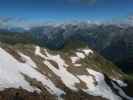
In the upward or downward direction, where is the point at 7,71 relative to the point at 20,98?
upward

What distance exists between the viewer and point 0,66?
149875mm

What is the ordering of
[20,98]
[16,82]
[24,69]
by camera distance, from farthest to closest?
1. [24,69]
2. [16,82]
3. [20,98]

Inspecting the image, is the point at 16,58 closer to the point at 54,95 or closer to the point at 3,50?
the point at 3,50

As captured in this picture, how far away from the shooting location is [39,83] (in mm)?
156375

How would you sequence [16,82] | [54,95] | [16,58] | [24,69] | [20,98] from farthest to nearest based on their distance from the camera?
[16,58]
[24,69]
[54,95]
[16,82]
[20,98]

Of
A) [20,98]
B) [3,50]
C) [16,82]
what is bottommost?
[20,98]

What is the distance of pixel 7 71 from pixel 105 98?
64.7 metres

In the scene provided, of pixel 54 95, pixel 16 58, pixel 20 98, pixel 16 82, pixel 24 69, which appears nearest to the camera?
pixel 20 98

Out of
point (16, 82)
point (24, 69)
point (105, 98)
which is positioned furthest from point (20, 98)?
point (105, 98)

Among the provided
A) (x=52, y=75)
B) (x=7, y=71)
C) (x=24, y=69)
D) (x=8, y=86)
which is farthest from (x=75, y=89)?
(x=8, y=86)

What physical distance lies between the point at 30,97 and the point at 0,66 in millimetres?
27321

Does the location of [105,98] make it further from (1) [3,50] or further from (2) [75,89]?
(1) [3,50]

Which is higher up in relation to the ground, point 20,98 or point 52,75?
point 52,75

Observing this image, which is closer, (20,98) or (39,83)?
(20,98)
